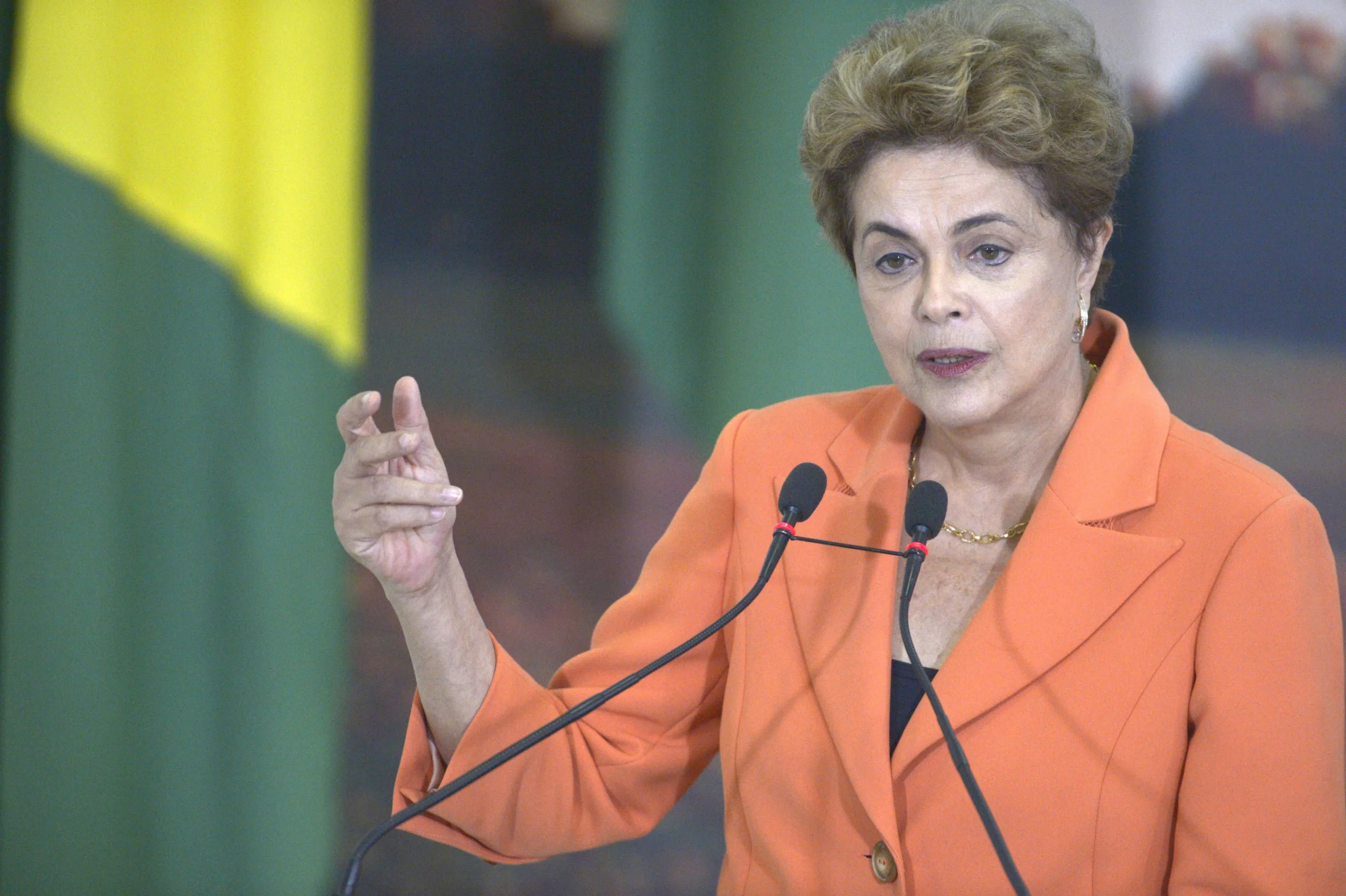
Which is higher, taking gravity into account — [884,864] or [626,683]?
[626,683]

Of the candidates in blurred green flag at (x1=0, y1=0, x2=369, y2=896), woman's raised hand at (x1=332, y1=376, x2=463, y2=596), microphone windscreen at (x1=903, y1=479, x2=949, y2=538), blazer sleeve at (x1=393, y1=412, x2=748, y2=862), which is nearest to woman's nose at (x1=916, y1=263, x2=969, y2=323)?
microphone windscreen at (x1=903, y1=479, x2=949, y2=538)

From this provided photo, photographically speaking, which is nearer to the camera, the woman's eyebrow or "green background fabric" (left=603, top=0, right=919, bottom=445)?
the woman's eyebrow

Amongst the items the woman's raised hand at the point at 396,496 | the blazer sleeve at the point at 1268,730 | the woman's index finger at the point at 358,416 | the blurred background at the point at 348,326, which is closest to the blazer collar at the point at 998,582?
the blazer sleeve at the point at 1268,730

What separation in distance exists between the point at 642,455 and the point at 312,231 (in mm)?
918

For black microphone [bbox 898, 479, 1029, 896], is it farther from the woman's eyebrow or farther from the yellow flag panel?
the yellow flag panel

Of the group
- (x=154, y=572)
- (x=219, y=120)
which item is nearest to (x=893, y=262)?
(x=219, y=120)

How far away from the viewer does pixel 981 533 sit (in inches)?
61.3

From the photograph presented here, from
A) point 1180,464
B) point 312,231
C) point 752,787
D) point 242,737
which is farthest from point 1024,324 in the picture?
point 242,737

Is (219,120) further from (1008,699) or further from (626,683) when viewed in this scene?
(1008,699)

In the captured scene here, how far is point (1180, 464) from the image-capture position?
56.0 inches

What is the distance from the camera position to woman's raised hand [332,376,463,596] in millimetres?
1228

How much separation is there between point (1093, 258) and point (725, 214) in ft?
4.47

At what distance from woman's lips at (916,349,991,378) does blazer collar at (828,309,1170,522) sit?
17 centimetres

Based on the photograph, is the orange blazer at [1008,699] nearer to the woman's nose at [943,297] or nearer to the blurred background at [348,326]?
the woman's nose at [943,297]
